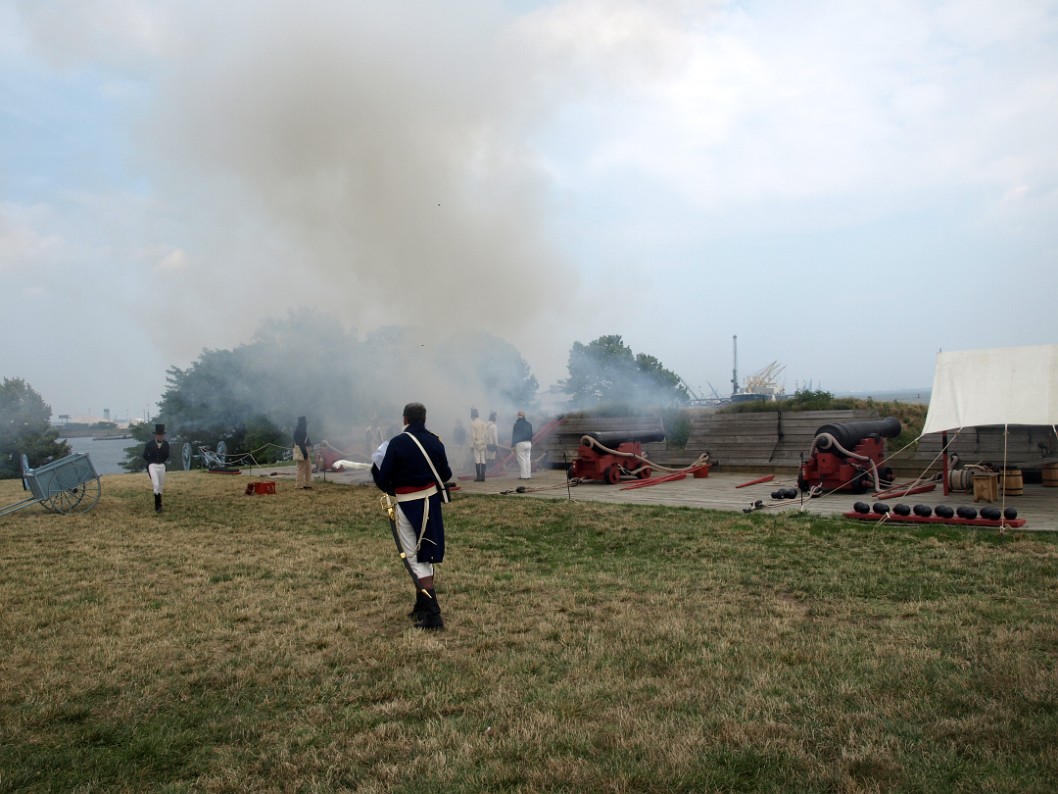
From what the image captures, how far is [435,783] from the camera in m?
3.02

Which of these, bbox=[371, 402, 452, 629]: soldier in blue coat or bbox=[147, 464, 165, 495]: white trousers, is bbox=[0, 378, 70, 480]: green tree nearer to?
bbox=[147, 464, 165, 495]: white trousers

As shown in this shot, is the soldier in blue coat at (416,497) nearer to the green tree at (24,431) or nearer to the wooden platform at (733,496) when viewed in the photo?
the wooden platform at (733,496)

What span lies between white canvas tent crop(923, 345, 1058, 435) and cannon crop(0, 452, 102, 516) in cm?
1200

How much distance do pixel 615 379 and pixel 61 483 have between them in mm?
14593

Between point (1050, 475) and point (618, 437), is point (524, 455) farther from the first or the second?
point (1050, 475)

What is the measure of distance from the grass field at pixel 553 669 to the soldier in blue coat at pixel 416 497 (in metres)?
0.42

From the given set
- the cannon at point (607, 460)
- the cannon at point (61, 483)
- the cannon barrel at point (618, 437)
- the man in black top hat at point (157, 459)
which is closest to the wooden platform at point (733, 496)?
the cannon at point (607, 460)

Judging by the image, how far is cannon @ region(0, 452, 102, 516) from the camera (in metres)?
11.3

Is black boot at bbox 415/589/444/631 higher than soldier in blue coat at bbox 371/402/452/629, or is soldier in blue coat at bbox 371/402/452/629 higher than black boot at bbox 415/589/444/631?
soldier in blue coat at bbox 371/402/452/629

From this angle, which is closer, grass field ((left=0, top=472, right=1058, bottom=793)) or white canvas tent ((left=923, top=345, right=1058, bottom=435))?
grass field ((left=0, top=472, right=1058, bottom=793))

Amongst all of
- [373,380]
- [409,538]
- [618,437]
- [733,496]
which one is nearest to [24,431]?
[373,380]

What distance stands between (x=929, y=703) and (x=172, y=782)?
10.7ft

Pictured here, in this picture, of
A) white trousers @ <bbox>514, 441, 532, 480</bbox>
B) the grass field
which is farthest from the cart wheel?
white trousers @ <bbox>514, 441, 532, 480</bbox>

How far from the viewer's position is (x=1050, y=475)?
1147 cm
